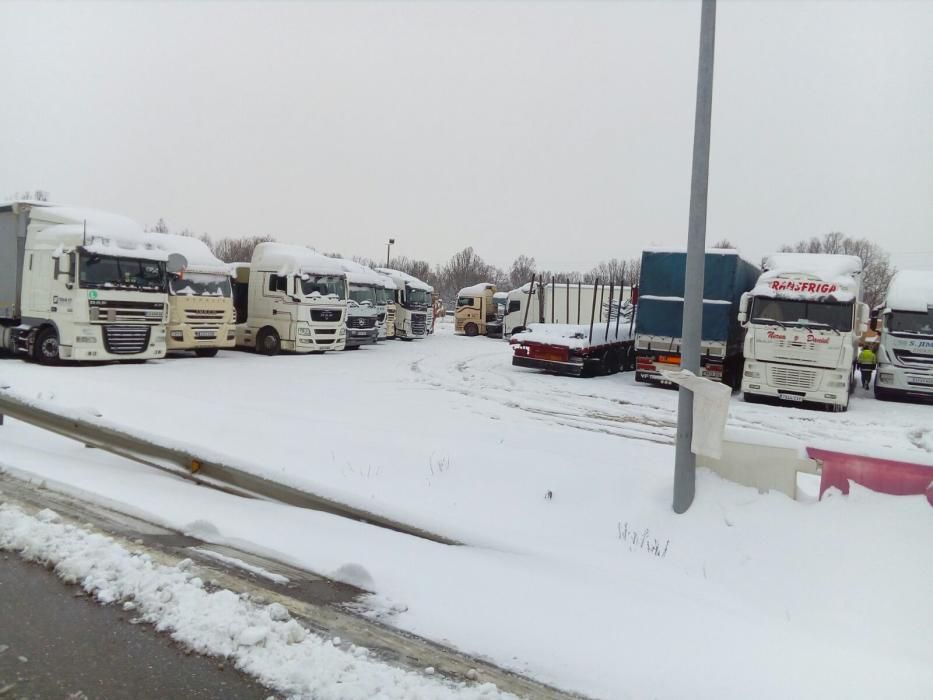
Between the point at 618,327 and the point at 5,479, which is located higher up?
the point at 618,327

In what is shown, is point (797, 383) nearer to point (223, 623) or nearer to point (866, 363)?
point (866, 363)

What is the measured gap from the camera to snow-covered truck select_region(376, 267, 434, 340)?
3312 cm

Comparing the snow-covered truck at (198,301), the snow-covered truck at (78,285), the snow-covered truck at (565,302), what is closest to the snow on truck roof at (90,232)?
the snow-covered truck at (78,285)

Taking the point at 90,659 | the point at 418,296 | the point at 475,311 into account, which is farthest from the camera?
the point at 475,311

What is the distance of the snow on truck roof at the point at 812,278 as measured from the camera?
15.4 meters

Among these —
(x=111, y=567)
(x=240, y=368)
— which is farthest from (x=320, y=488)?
(x=240, y=368)

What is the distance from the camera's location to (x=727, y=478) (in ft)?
19.7

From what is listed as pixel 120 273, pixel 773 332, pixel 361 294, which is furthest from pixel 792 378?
pixel 361 294

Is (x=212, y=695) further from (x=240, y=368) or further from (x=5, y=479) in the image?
(x=240, y=368)

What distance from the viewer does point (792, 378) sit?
15.6 m

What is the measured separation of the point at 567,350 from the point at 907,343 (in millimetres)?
8699

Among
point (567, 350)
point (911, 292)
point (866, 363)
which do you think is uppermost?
point (911, 292)

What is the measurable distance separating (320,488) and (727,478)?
3.56 m

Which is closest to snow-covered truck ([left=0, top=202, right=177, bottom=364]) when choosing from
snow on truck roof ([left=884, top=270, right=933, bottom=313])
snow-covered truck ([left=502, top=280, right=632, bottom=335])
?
snow-covered truck ([left=502, top=280, right=632, bottom=335])
